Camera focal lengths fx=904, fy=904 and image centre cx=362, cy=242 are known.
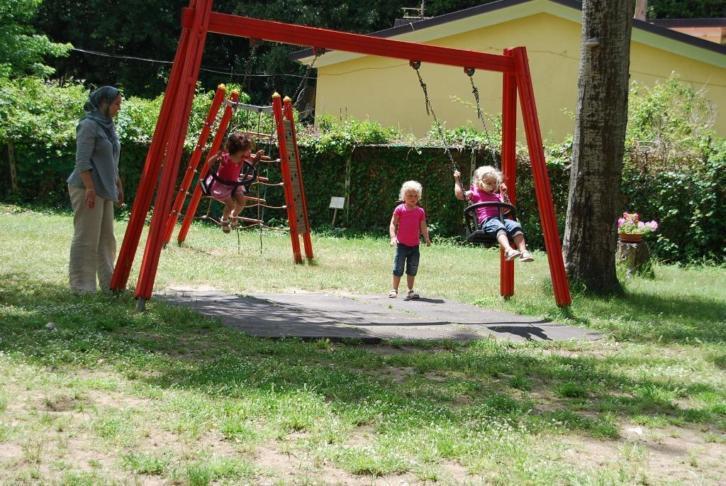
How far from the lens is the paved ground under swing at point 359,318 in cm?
754

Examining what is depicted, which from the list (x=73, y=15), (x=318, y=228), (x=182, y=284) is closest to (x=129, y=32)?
(x=73, y=15)

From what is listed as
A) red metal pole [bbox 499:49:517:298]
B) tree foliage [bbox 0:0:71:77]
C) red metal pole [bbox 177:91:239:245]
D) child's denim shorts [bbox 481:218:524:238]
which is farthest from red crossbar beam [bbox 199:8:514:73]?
tree foliage [bbox 0:0:71:77]

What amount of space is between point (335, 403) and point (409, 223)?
223 inches

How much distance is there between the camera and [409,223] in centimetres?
1057

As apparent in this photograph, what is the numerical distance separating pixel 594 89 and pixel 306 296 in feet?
13.8

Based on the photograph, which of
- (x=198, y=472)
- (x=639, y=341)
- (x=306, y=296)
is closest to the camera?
(x=198, y=472)

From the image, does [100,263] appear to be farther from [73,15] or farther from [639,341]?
[73,15]

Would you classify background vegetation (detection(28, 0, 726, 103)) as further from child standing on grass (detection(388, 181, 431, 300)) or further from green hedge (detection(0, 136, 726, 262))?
child standing on grass (detection(388, 181, 431, 300))

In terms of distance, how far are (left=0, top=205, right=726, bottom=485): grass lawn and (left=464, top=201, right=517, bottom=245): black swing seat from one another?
3.75 feet

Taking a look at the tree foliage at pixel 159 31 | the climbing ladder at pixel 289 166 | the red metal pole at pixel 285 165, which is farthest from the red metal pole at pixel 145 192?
the tree foliage at pixel 159 31

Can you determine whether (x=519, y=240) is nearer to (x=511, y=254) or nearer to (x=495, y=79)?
(x=511, y=254)

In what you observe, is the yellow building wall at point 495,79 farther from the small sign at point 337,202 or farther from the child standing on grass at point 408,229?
the child standing on grass at point 408,229

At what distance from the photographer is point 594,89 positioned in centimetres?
1069

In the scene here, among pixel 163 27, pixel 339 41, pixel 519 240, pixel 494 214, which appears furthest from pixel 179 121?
pixel 163 27
